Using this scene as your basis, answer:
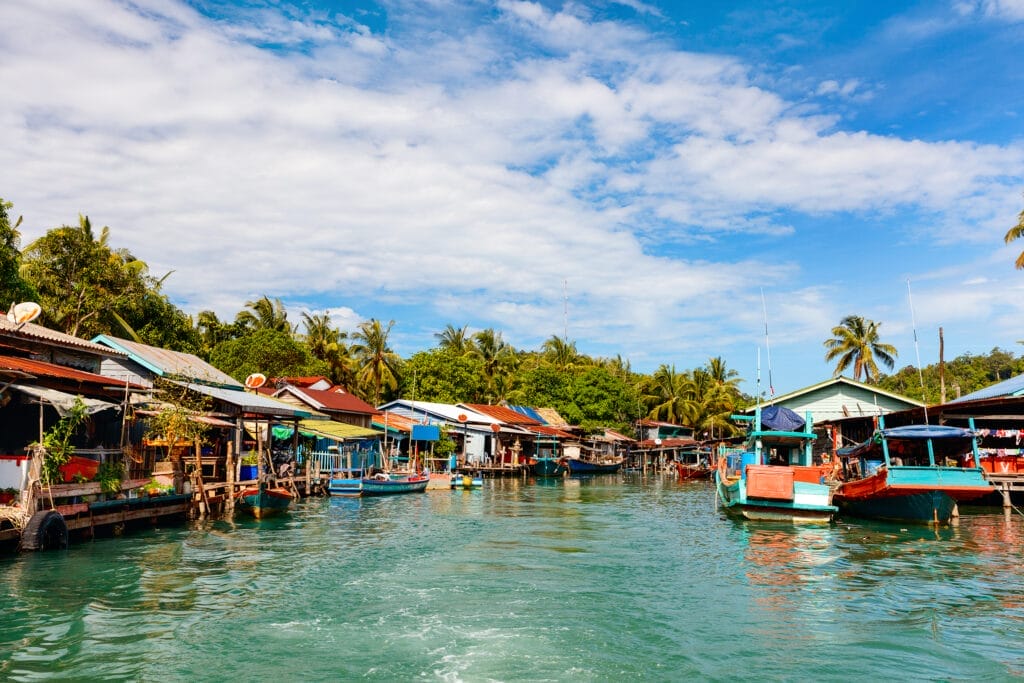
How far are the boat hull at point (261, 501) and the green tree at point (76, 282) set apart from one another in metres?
20.6

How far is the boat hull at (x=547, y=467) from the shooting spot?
5828 cm

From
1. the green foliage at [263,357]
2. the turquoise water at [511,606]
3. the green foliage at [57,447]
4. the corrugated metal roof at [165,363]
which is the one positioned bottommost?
the turquoise water at [511,606]

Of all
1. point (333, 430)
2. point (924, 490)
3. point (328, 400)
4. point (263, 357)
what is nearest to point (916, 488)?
point (924, 490)

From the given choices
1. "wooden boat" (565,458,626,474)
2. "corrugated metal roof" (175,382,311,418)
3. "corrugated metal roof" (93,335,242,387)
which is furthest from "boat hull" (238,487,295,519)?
"wooden boat" (565,458,626,474)

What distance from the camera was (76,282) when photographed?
1549 inches

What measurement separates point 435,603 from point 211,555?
7.17 meters

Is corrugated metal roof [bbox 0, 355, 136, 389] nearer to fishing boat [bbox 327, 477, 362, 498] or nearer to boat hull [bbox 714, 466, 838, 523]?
fishing boat [bbox 327, 477, 362, 498]

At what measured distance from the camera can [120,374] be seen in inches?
1160

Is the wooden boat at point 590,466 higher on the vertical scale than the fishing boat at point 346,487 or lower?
lower

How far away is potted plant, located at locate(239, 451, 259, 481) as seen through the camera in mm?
28047

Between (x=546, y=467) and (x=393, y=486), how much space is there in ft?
84.7

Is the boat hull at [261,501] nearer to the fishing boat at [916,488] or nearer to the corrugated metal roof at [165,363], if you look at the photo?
the corrugated metal roof at [165,363]

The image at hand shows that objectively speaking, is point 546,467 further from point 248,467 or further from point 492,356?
point 248,467

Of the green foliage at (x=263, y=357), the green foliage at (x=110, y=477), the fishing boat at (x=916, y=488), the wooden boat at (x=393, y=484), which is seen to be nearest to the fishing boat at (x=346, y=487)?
the wooden boat at (x=393, y=484)
